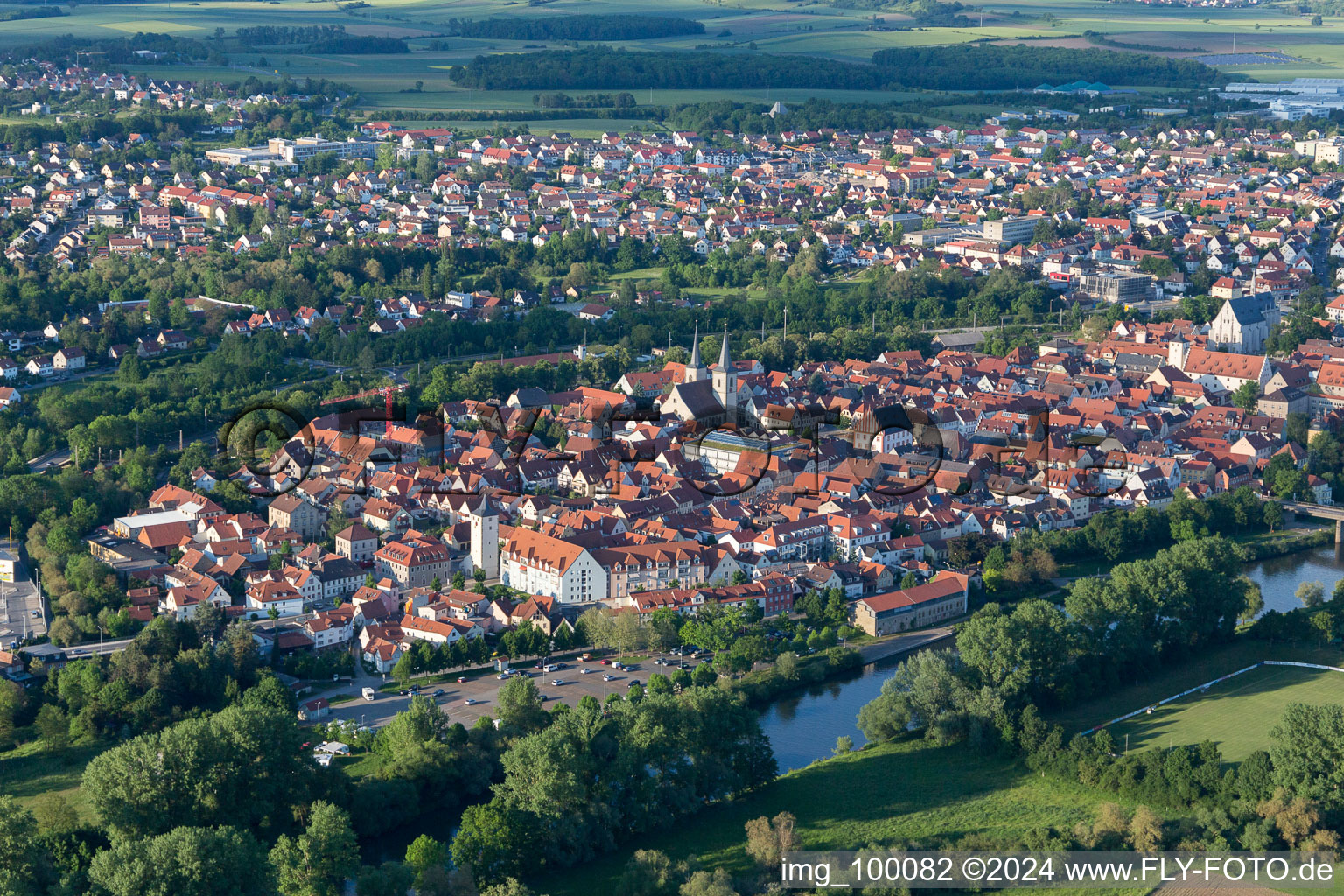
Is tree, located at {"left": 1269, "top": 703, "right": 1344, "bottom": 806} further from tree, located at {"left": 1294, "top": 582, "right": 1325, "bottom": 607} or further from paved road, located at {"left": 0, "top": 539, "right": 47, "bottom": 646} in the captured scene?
paved road, located at {"left": 0, "top": 539, "right": 47, "bottom": 646}

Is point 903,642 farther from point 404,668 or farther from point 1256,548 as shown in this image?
point 1256,548

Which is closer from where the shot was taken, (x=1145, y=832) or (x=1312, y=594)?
(x=1145, y=832)

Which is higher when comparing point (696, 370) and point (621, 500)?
point (696, 370)

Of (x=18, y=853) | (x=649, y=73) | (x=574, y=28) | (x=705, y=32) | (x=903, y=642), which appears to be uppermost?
(x=574, y=28)

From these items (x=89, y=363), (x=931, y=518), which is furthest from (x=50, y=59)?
(x=931, y=518)

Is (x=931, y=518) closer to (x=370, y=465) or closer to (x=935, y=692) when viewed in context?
(x=935, y=692)

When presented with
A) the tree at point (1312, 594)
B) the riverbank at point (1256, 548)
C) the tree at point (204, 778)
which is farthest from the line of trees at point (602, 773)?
the tree at point (1312, 594)

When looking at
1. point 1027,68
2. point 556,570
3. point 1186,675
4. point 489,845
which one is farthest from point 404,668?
point 1027,68

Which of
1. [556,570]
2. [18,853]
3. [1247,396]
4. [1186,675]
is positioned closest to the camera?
[18,853]
